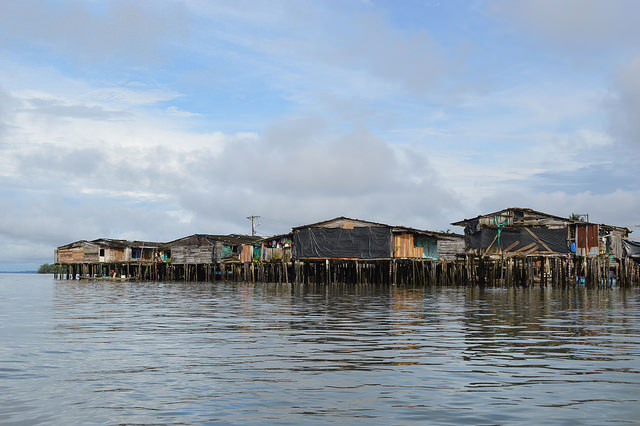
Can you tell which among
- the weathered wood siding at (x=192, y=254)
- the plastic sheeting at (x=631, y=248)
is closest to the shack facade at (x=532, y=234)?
the plastic sheeting at (x=631, y=248)

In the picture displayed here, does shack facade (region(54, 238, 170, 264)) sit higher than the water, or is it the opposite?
shack facade (region(54, 238, 170, 264))

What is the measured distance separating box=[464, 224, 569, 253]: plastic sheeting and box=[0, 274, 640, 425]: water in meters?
32.9

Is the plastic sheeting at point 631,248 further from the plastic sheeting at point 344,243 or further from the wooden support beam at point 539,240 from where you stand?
the plastic sheeting at point 344,243

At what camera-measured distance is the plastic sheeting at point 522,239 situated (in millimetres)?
48531

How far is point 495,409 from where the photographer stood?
700 centimetres

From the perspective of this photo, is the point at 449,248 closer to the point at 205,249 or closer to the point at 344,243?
the point at 344,243

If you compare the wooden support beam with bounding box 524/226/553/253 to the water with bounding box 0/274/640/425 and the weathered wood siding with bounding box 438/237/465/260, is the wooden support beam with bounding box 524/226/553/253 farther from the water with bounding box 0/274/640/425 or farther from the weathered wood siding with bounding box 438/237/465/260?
the water with bounding box 0/274/640/425

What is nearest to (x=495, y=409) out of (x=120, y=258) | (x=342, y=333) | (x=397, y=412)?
(x=397, y=412)

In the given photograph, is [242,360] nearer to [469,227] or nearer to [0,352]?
[0,352]

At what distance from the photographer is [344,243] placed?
5294cm

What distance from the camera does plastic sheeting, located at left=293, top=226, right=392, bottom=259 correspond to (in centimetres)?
5172

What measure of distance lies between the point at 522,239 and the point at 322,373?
42926 mm

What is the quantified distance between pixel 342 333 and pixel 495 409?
Answer: 7.76 metres

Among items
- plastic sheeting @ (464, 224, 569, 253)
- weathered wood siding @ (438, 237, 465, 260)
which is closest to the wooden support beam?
plastic sheeting @ (464, 224, 569, 253)
